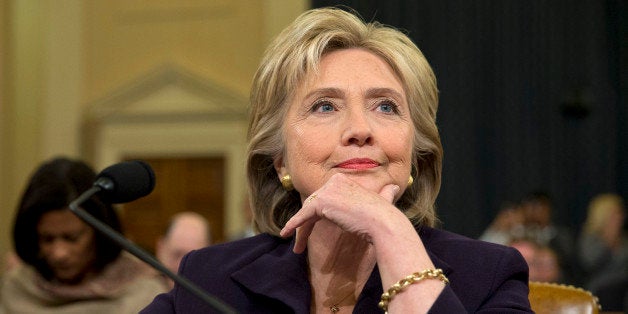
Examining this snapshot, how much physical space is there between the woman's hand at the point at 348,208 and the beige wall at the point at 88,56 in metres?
9.69

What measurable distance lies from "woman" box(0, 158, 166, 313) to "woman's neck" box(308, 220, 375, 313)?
1223 millimetres

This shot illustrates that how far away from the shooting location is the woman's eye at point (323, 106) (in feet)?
7.23

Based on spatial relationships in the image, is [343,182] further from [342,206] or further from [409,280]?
[409,280]

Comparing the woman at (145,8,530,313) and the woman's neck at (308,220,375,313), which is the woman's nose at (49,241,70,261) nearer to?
the woman at (145,8,530,313)

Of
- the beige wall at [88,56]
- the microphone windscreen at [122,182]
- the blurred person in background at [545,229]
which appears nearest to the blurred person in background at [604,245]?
the blurred person in background at [545,229]

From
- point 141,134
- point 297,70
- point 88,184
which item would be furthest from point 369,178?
point 141,134

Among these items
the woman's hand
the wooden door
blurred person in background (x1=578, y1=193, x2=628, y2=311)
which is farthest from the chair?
the wooden door

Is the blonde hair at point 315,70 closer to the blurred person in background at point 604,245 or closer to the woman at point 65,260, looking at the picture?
the woman at point 65,260

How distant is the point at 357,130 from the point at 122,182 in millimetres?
534

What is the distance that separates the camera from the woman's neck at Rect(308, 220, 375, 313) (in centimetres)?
221

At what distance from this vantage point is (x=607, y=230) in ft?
28.5

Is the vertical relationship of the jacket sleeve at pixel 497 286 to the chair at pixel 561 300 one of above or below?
above

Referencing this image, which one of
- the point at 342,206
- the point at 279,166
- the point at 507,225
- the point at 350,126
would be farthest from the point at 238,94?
the point at 342,206

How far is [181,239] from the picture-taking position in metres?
5.72
